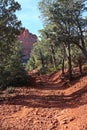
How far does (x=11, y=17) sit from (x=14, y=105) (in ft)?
18.8

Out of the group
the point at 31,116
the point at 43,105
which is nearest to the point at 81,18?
the point at 43,105

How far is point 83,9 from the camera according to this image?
2653 centimetres

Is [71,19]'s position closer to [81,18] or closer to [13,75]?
[81,18]

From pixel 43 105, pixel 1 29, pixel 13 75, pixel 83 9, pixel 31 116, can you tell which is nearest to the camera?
pixel 31 116

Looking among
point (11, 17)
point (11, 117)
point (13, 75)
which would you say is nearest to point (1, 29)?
point (11, 17)

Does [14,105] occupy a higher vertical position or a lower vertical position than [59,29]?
lower

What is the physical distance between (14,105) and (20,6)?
6323 mm

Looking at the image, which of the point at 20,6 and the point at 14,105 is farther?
the point at 20,6

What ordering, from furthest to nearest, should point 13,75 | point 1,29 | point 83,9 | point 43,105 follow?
point 13,75 → point 83,9 → point 1,29 → point 43,105

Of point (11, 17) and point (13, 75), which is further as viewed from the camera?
point (13, 75)

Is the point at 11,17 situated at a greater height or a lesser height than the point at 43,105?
greater

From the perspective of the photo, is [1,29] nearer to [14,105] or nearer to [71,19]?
[14,105]

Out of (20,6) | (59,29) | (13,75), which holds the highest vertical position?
(20,6)

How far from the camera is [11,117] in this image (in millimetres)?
13766
